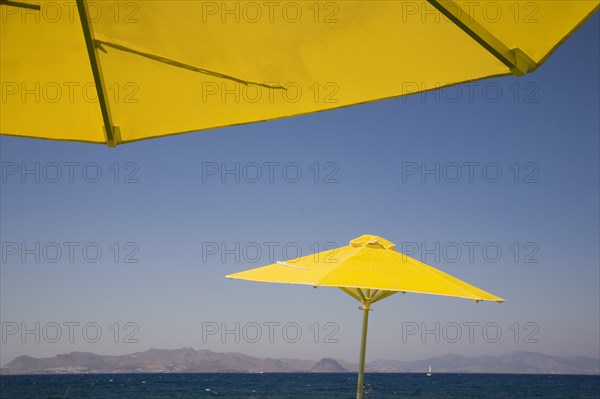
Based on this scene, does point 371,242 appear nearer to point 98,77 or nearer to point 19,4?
point 98,77

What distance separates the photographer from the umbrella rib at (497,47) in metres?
1.55

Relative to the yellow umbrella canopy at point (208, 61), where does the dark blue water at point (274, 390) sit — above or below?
below

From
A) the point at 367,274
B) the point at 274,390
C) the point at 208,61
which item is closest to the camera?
the point at 208,61

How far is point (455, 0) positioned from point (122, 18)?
107 cm

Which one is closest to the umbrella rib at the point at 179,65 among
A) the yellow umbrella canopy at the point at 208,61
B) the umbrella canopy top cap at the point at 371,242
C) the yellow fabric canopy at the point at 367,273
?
the yellow umbrella canopy at the point at 208,61

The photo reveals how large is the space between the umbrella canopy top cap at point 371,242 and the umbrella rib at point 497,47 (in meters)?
2.81

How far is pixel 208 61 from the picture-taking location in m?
2.15

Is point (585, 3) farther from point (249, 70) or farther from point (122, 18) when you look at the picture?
point (122, 18)

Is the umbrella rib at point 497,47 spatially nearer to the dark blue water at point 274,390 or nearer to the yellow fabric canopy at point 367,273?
the yellow fabric canopy at point 367,273

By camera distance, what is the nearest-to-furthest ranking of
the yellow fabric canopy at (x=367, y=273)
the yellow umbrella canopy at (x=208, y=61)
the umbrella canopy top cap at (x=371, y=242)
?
the yellow umbrella canopy at (x=208, y=61) < the yellow fabric canopy at (x=367, y=273) < the umbrella canopy top cap at (x=371, y=242)

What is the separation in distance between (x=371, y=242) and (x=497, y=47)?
2.86 m

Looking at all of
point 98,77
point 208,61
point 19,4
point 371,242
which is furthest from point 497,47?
point 371,242

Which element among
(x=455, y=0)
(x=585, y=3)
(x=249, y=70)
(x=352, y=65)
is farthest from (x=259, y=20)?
(x=585, y=3)

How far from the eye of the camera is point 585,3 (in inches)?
56.8
